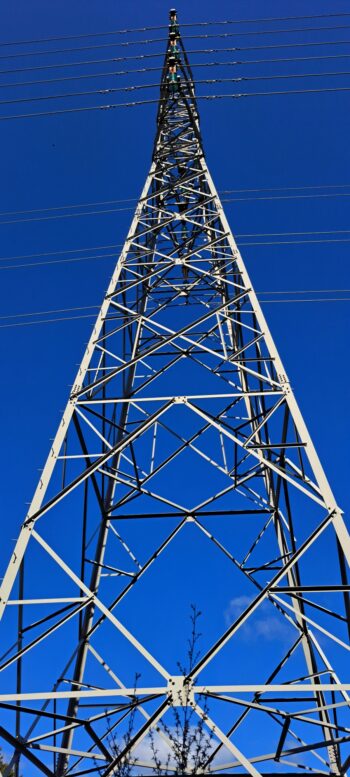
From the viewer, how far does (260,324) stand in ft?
27.8

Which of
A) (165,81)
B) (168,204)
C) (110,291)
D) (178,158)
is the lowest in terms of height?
(110,291)

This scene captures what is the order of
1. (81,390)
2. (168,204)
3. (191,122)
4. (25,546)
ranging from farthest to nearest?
(191,122), (168,204), (81,390), (25,546)

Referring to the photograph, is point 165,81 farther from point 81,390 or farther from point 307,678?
point 307,678

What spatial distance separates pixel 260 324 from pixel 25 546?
4486mm

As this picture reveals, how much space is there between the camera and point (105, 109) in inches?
663

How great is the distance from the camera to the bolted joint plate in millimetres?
5082

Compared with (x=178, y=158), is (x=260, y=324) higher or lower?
lower

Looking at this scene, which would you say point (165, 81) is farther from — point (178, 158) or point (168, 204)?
point (168, 204)

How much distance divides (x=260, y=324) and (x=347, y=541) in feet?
12.6

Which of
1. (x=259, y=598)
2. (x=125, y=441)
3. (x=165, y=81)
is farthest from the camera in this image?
(x=165, y=81)

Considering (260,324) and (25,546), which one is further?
(260,324)

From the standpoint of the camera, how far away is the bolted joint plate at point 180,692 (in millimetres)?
5082

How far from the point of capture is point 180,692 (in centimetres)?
510

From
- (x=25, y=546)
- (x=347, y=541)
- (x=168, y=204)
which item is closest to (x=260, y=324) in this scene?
(x=347, y=541)
